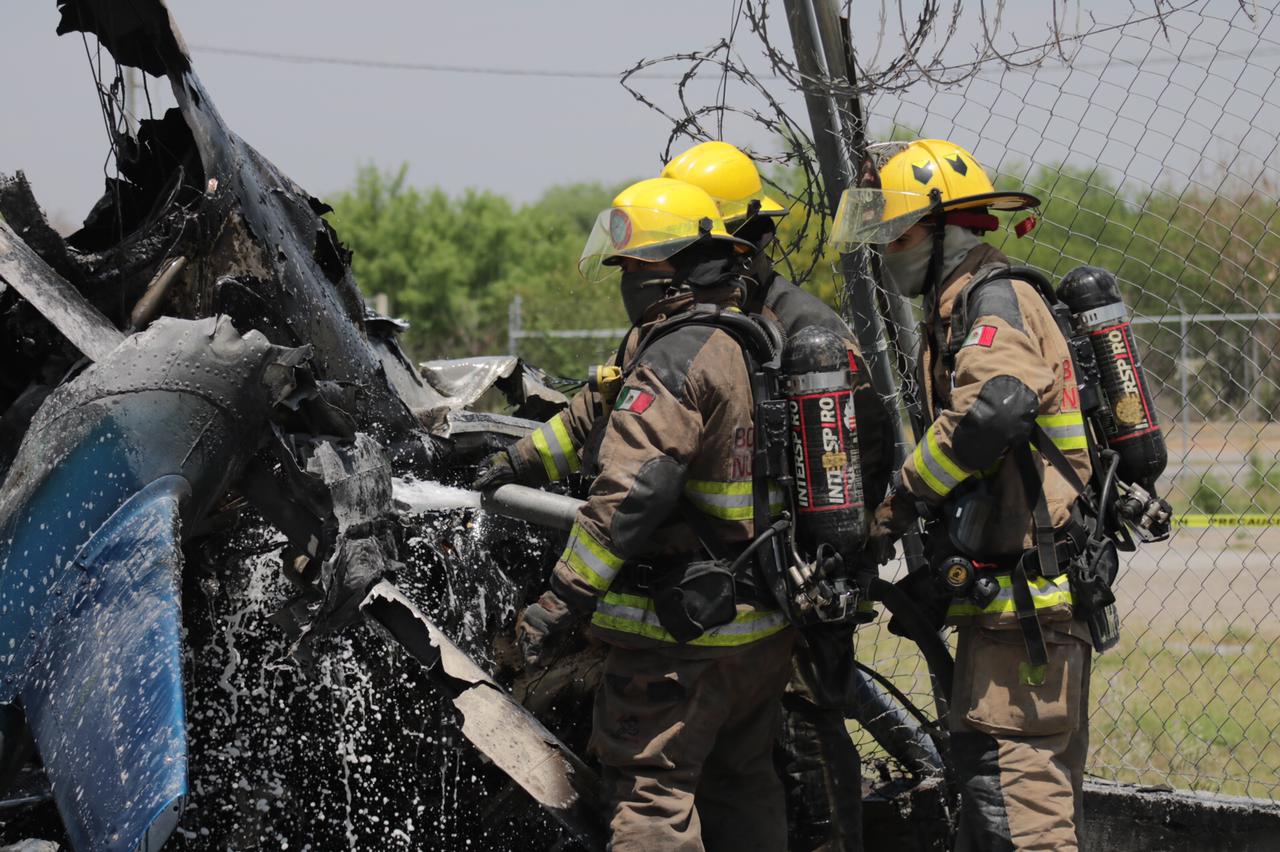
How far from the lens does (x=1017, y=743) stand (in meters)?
3.52

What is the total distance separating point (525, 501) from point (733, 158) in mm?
1413

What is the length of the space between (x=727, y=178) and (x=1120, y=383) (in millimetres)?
1440

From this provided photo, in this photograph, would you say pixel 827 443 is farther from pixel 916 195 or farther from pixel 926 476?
pixel 916 195

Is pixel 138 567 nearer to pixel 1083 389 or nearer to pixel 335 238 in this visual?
pixel 335 238

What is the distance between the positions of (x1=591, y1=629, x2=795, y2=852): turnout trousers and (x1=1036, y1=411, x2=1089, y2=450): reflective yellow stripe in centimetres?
91

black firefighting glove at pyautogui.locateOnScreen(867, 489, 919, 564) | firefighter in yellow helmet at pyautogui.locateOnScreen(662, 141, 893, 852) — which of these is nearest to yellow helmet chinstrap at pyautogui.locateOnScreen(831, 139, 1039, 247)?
firefighter in yellow helmet at pyautogui.locateOnScreen(662, 141, 893, 852)

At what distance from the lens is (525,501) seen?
12.7 ft

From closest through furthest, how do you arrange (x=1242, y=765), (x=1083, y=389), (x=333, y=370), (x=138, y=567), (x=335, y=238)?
(x=138, y=567), (x=1083, y=389), (x=333, y=370), (x=335, y=238), (x=1242, y=765)

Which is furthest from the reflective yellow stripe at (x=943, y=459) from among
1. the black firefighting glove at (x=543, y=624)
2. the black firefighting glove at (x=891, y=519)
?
the black firefighting glove at (x=543, y=624)

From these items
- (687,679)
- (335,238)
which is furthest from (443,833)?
(335,238)

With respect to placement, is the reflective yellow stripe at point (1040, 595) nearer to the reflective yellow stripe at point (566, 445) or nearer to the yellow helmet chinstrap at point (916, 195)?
the yellow helmet chinstrap at point (916, 195)

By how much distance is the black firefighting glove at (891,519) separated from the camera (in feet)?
11.8

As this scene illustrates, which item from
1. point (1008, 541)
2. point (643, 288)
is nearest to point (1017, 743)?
point (1008, 541)

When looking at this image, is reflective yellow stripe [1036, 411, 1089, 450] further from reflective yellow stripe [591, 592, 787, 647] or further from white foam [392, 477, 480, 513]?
white foam [392, 477, 480, 513]
